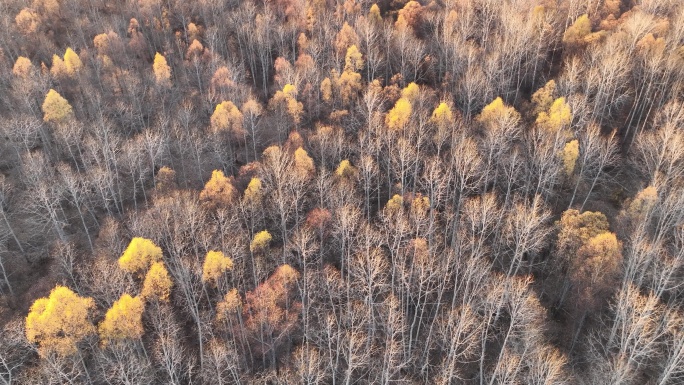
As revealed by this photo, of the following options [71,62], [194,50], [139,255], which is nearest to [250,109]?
[194,50]

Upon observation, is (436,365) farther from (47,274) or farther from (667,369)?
(47,274)

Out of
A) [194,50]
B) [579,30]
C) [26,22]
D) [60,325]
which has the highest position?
[26,22]

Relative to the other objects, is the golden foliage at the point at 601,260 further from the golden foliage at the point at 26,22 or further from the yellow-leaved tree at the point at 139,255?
the golden foliage at the point at 26,22

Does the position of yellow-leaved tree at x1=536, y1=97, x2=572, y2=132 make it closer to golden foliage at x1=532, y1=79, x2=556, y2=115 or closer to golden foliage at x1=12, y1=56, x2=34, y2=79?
golden foliage at x1=532, y1=79, x2=556, y2=115

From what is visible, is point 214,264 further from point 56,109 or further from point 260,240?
point 56,109

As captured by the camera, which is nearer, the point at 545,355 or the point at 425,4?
the point at 545,355

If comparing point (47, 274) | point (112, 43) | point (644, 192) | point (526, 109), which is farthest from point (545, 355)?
point (112, 43)

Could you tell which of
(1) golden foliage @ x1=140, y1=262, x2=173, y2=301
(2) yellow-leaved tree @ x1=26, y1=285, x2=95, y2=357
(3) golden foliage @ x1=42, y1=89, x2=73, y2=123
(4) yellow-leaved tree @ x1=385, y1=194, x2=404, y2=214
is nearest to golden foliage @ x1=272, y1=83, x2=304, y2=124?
(4) yellow-leaved tree @ x1=385, y1=194, x2=404, y2=214
